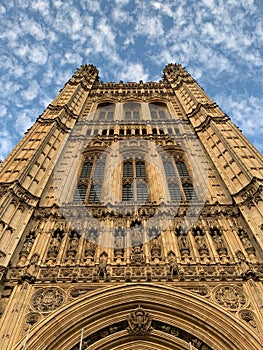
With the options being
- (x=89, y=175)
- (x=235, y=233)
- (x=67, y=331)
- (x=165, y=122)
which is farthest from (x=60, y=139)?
(x=67, y=331)

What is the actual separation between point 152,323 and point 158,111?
21607 mm

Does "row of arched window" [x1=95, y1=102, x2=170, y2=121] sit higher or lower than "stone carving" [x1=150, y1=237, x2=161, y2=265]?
higher

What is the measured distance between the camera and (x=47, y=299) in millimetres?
10781

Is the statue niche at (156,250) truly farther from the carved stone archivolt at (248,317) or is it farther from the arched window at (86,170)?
the arched window at (86,170)

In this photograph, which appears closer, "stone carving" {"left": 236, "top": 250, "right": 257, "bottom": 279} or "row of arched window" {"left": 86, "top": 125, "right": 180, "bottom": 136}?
"stone carving" {"left": 236, "top": 250, "right": 257, "bottom": 279}

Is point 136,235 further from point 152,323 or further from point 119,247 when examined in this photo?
point 152,323

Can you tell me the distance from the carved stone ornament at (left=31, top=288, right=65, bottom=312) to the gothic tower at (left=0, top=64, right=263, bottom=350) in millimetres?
29

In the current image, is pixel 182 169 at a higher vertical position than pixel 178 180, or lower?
higher

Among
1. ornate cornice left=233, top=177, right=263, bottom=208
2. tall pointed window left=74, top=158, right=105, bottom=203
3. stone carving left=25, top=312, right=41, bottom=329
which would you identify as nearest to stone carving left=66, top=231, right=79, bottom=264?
stone carving left=25, top=312, right=41, bottom=329

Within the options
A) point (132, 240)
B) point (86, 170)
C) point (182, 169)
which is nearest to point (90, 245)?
point (132, 240)

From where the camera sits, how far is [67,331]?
10.1m

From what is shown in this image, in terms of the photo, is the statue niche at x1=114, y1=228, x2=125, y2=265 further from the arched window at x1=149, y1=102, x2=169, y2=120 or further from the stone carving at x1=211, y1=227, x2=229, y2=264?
the arched window at x1=149, y1=102, x2=169, y2=120

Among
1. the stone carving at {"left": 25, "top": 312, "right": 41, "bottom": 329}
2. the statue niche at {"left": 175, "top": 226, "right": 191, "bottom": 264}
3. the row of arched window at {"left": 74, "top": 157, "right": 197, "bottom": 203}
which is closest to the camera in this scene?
the stone carving at {"left": 25, "top": 312, "right": 41, "bottom": 329}

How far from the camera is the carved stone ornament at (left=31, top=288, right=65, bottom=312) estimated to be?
10539 millimetres
